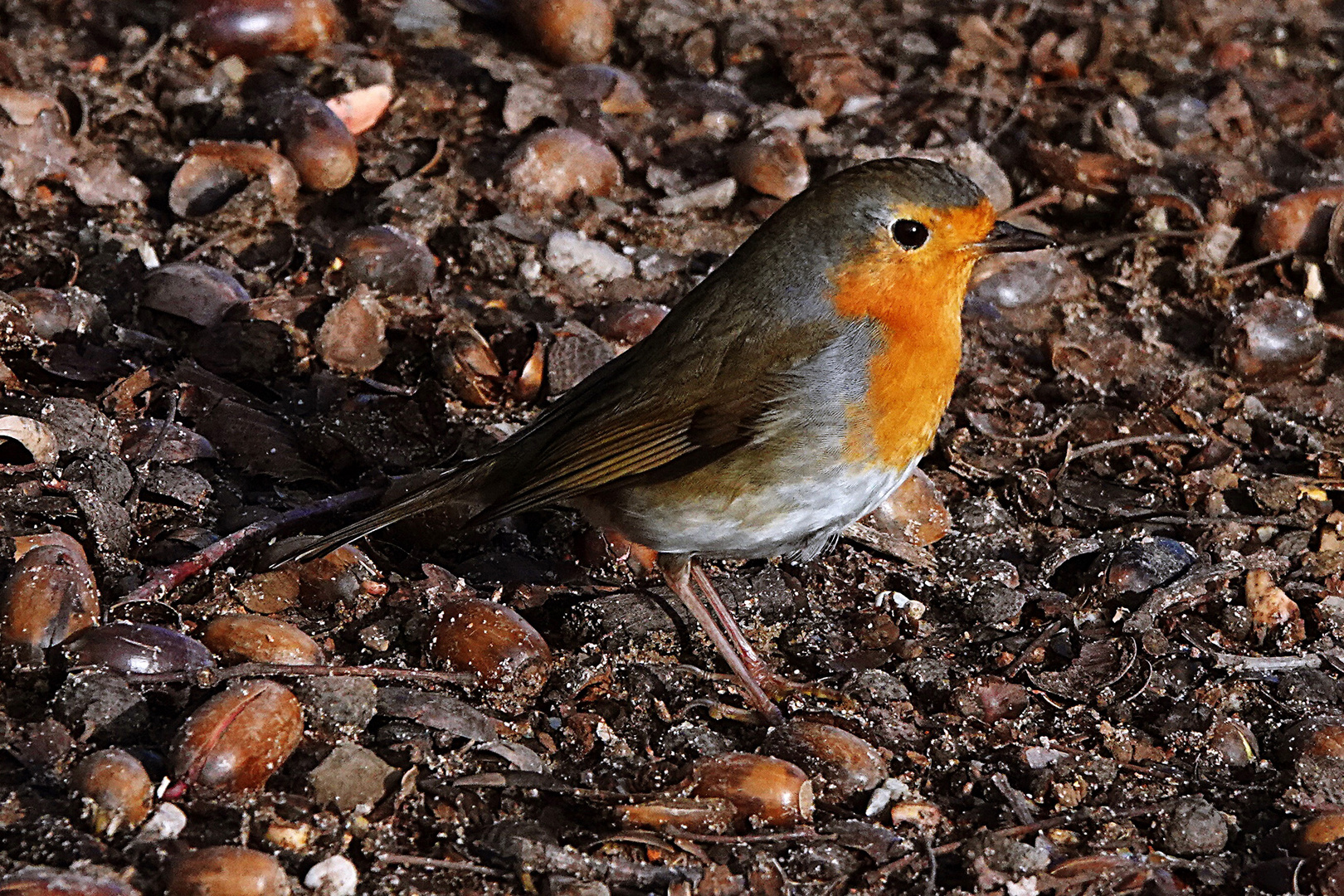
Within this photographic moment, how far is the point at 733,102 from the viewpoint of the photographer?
5305 millimetres

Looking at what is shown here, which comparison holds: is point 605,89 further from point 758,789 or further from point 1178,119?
point 758,789

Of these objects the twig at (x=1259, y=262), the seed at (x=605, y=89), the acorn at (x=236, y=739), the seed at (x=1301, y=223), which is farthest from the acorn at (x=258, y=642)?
the seed at (x=1301, y=223)

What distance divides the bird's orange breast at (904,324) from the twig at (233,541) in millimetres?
1290

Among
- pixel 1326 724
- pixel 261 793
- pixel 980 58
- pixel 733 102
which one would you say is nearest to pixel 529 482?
pixel 261 793

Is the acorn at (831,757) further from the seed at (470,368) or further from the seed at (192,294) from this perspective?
the seed at (192,294)

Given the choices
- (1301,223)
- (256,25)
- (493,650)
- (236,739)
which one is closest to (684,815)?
(493,650)

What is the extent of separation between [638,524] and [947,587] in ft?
2.70

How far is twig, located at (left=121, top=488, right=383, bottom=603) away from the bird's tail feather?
0.13 metres

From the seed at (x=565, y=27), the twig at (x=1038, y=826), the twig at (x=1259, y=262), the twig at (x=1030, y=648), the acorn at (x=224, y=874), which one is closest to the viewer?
the acorn at (x=224, y=874)

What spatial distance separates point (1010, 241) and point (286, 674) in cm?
181

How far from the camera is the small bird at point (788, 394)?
10.6 ft

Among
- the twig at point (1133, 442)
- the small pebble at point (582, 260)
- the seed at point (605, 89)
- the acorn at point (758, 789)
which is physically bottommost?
the twig at point (1133, 442)

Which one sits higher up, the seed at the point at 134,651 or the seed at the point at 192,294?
the seed at the point at 134,651

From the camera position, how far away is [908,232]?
10.6 feet
